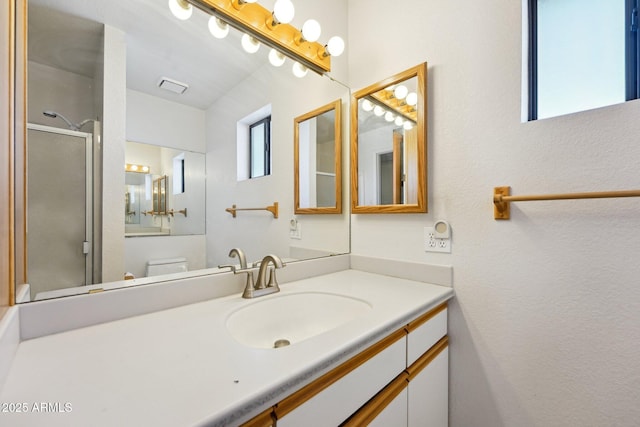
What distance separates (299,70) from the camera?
4.54ft

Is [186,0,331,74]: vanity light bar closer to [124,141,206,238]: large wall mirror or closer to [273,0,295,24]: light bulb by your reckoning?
[273,0,295,24]: light bulb

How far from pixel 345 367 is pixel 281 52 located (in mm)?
1333

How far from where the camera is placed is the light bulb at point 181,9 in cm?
94

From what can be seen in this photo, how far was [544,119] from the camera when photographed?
915 millimetres

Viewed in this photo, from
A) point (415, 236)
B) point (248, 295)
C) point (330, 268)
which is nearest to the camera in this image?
point (248, 295)

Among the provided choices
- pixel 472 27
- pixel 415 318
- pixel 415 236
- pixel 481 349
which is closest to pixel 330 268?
pixel 415 236

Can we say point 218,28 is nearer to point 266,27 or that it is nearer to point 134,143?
point 266,27

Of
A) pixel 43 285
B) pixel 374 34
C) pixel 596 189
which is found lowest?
pixel 43 285

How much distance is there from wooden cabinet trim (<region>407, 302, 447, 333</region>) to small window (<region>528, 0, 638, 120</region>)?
807 mm

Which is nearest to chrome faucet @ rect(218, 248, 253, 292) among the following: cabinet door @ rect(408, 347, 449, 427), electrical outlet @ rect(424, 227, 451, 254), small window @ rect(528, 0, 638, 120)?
cabinet door @ rect(408, 347, 449, 427)

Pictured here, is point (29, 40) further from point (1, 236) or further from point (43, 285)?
point (43, 285)

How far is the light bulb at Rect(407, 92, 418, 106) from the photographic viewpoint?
4.01 feet

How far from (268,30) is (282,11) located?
0.10 metres

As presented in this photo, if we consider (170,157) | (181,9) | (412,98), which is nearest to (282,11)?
(181,9)
